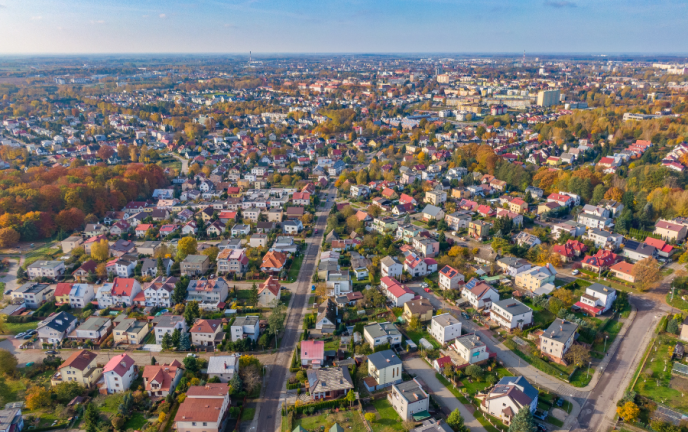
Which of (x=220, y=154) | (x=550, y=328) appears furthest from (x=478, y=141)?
(x=550, y=328)

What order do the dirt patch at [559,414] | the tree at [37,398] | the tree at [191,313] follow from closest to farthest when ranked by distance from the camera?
the dirt patch at [559,414] < the tree at [37,398] < the tree at [191,313]

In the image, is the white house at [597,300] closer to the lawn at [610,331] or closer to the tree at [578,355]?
the lawn at [610,331]

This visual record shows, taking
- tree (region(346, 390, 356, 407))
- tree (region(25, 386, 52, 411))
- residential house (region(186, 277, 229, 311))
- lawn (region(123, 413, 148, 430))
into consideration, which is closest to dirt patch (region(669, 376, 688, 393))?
tree (region(346, 390, 356, 407))

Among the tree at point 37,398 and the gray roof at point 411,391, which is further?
the tree at point 37,398

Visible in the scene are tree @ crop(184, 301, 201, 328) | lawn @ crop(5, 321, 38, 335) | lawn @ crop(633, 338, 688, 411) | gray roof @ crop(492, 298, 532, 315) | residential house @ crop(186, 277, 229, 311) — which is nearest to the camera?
lawn @ crop(633, 338, 688, 411)

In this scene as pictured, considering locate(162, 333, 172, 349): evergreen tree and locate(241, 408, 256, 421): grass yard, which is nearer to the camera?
locate(241, 408, 256, 421): grass yard

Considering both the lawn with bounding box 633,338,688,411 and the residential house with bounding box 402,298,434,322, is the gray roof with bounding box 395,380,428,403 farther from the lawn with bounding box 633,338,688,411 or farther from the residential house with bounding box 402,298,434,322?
the lawn with bounding box 633,338,688,411

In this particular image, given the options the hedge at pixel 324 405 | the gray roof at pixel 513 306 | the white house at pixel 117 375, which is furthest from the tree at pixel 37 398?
the gray roof at pixel 513 306
